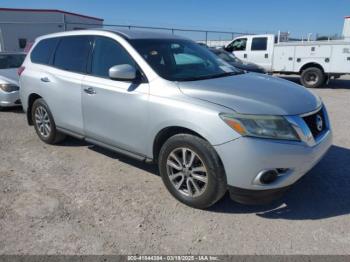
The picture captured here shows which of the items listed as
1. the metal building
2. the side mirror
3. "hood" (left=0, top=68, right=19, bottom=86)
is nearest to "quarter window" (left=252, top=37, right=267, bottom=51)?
"hood" (left=0, top=68, right=19, bottom=86)

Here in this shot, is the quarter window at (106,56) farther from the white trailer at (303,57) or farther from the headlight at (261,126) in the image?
the white trailer at (303,57)

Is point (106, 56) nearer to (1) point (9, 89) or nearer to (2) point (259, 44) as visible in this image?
(1) point (9, 89)

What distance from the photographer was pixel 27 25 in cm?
2627

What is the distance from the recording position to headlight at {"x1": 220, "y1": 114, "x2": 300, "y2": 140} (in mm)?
2900

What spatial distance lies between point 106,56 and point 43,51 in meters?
1.74

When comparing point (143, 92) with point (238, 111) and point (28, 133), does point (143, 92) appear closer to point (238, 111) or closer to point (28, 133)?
point (238, 111)

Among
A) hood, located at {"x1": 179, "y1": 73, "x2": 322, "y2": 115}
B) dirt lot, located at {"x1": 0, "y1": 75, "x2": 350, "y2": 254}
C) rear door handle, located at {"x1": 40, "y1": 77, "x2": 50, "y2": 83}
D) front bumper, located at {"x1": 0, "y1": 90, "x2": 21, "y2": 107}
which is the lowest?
dirt lot, located at {"x1": 0, "y1": 75, "x2": 350, "y2": 254}

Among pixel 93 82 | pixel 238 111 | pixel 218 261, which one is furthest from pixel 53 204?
pixel 238 111

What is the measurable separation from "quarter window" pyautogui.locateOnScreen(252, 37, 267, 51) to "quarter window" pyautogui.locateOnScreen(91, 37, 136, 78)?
11.5 m

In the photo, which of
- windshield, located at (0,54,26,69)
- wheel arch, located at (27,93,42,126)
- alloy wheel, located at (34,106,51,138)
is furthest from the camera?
windshield, located at (0,54,26,69)

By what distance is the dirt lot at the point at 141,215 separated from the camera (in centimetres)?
286

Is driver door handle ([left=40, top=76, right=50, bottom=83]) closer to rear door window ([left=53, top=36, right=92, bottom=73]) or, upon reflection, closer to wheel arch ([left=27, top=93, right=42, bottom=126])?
rear door window ([left=53, top=36, right=92, bottom=73])

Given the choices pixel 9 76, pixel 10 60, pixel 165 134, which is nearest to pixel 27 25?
pixel 10 60

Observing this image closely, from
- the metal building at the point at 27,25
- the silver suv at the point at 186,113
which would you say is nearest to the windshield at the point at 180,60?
the silver suv at the point at 186,113
